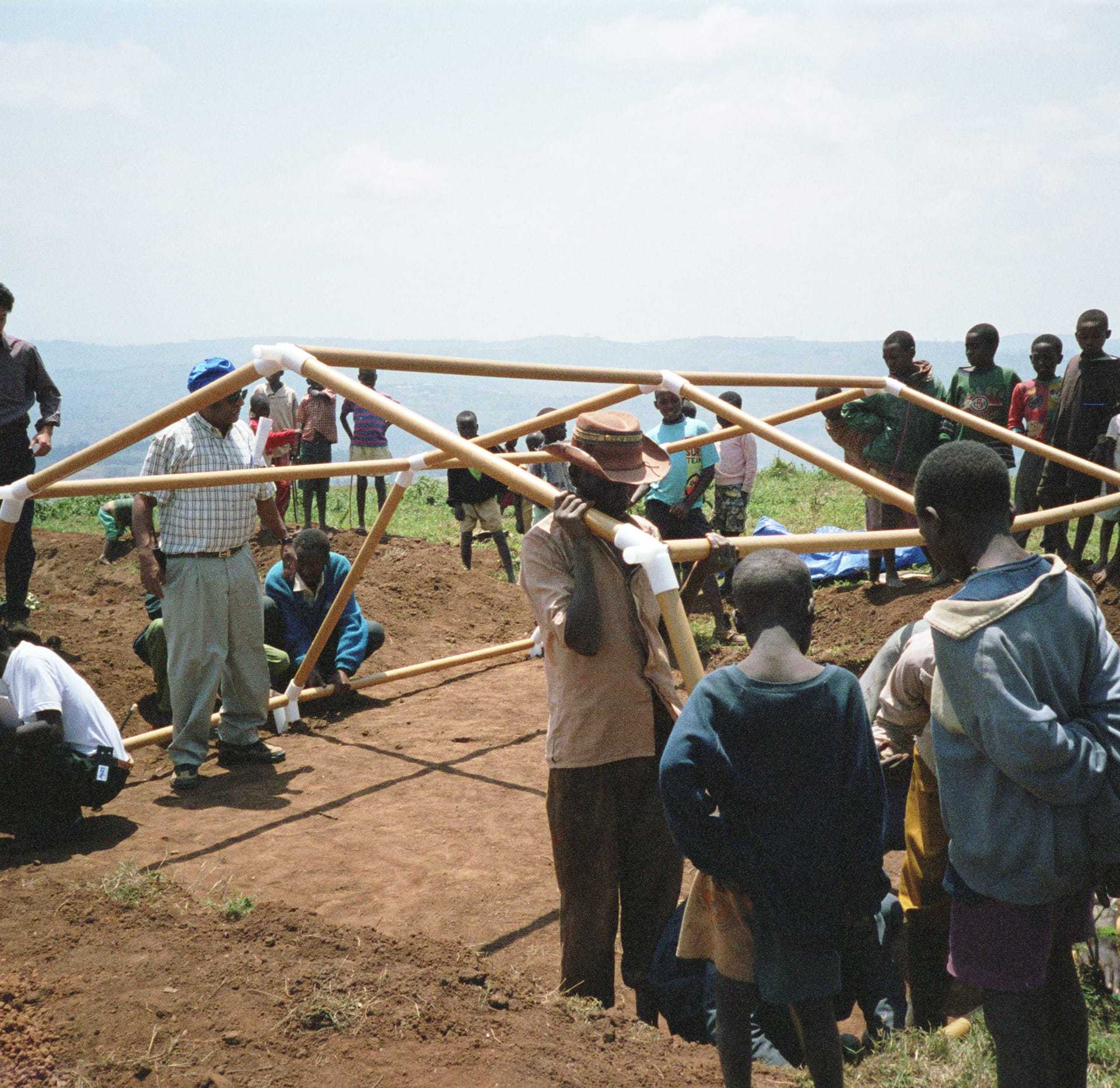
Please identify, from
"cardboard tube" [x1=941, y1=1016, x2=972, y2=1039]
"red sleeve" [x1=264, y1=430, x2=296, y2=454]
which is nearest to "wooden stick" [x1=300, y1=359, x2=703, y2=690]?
"cardboard tube" [x1=941, y1=1016, x2=972, y2=1039]

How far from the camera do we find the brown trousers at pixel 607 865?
3.41m

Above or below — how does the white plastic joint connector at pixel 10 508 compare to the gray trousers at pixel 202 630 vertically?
above

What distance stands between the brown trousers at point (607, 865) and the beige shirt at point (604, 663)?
2.7 inches

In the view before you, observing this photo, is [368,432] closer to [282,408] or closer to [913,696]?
[282,408]

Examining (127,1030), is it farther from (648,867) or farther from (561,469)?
(561,469)

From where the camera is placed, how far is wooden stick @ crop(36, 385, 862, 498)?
5.17m

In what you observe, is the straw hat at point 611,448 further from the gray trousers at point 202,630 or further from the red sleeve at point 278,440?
the red sleeve at point 278,440

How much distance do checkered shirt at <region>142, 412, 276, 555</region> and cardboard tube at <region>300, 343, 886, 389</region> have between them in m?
1.64

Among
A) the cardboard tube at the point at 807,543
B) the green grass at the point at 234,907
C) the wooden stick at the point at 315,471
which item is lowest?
the green grass at the point at 234,907

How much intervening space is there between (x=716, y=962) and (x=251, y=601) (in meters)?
3.95

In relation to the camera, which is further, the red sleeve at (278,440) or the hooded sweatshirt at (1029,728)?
the red sleeve at (278,440)

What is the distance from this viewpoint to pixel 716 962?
2635 mm

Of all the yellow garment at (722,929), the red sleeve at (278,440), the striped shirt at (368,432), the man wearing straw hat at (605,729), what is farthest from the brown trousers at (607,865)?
the striped shirt at (368,432)

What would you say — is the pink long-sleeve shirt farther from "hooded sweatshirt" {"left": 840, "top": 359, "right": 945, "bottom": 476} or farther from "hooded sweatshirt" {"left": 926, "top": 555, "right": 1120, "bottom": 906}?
"hooded sweatshirt" {"left": 926, "top": 555, "right": 1120, "bottom": 906}
